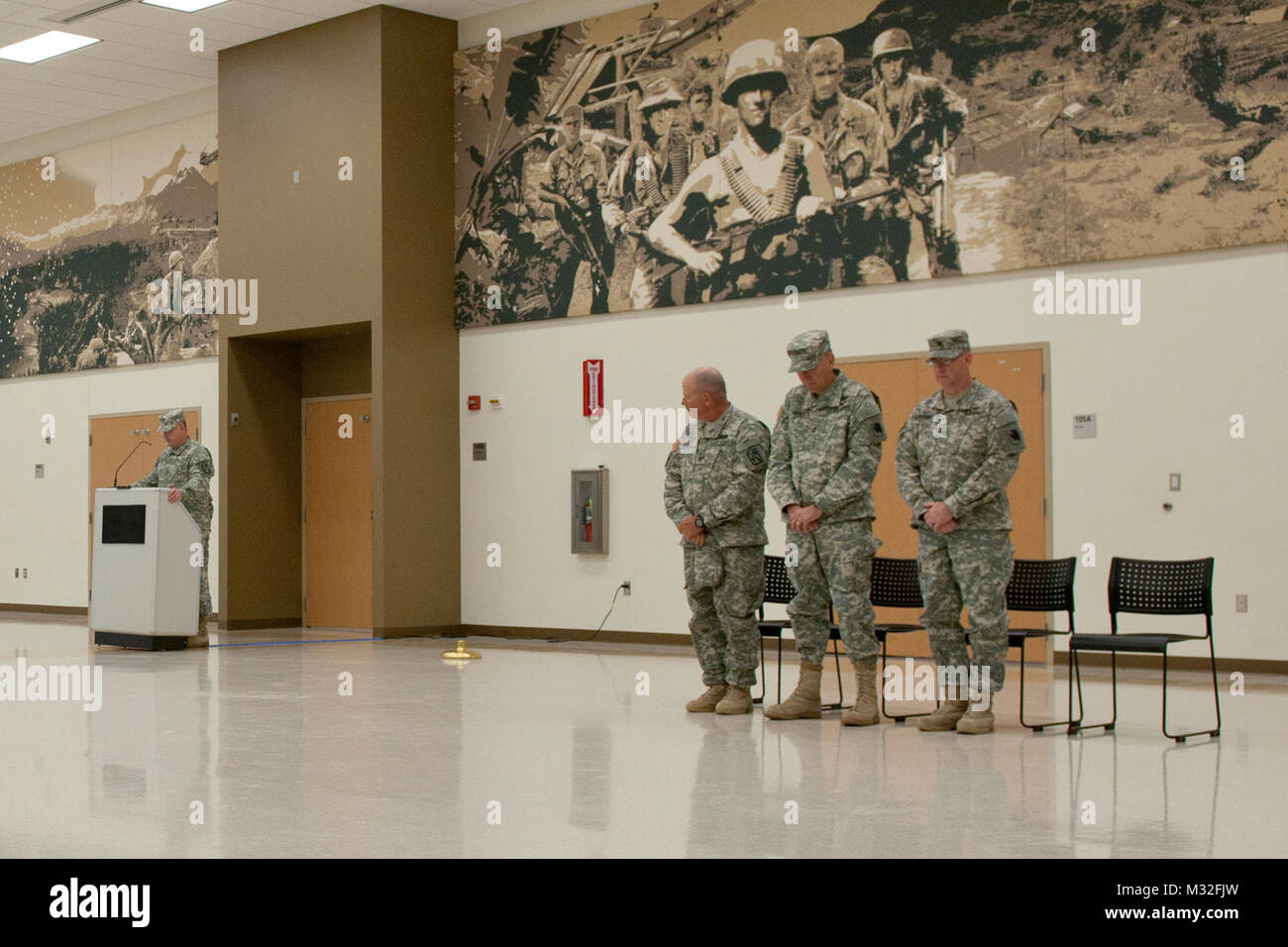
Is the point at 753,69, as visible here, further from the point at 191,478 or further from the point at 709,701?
the point at 709,701

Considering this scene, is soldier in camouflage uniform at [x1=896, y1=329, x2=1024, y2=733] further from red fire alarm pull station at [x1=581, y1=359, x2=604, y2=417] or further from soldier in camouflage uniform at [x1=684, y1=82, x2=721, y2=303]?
red fire alarm pull station at [x1=581, y1=359, x2=604, y2=417]

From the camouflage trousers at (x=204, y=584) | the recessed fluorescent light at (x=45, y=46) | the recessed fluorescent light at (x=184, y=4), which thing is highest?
the recessed fluorescent light at (x=45, y=46)

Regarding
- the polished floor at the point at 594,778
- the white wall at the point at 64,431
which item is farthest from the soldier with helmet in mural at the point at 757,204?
the white wall at the point at 64,431

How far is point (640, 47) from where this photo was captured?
41.8ft

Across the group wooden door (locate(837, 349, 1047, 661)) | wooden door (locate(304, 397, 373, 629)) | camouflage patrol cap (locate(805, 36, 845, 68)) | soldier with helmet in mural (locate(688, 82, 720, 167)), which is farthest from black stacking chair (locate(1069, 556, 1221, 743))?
wooden door (locate(304, 397, 373, 629))

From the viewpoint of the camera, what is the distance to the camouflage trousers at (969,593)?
6773 mm

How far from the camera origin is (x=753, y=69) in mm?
11977

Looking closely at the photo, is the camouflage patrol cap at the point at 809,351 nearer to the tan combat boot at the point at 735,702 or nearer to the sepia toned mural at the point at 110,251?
the tan combat boot at the point at 735,702

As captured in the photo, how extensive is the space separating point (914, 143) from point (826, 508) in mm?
4948

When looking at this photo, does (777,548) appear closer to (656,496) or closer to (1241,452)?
(656,496)

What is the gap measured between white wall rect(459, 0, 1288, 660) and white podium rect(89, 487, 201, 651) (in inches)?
122

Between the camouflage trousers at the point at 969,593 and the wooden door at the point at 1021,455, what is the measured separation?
3.10m

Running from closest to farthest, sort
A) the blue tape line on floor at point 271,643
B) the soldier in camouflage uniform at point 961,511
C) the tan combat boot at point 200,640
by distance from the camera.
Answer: the soldier in camouflage uniform at point 961,511
the tan combat boot at point 200,640
the blue tape line on floor at point 271,643

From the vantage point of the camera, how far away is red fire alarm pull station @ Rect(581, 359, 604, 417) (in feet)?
42.5
